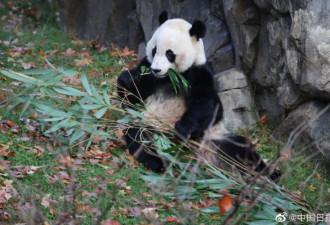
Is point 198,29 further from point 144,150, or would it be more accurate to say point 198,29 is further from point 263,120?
point 263,120

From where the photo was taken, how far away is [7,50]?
761cm

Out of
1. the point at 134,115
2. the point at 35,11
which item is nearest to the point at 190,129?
the point at 134,115

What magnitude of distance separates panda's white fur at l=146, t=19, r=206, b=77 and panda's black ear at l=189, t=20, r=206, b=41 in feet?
0.15

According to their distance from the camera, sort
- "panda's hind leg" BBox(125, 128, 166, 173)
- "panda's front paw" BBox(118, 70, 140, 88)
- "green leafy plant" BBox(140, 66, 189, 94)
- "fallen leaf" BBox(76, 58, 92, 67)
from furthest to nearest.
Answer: "fallen leaf" BBox(76, 58, 92, 67), "panda's front paw" BBox(118, 70, 140, 88), "green leafy plant" BBox(140, 66, 189, 94), "panda's hind leg" BBox(125, 128, 166, 173)

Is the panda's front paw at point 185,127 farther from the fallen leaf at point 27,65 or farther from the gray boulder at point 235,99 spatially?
the fallen leaf at point 27,65

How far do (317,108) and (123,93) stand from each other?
2007mm

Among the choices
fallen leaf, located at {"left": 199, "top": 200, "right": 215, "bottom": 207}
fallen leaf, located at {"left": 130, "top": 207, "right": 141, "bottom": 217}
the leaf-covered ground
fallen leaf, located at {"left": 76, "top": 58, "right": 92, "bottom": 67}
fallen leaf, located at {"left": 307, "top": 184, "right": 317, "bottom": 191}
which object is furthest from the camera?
fallen leaf, located at {"left": 76, "top": 58, "right": 92, "bottom": 67}

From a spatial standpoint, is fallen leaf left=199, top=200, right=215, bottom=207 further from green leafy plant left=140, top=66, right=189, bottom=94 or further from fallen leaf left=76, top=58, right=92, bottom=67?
fallen leaf left=76, top=58, right=92, bottom=67

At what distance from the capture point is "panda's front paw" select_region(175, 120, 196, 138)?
190 inches

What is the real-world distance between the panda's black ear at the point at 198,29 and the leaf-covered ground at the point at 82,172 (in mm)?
793

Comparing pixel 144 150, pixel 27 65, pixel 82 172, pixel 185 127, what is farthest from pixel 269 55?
pixel 27 65

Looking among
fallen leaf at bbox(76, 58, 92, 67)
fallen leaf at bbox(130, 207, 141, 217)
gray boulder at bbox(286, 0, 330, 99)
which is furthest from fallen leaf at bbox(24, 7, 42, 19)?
fallen leaf at bbox(130, 207, 141, 217)

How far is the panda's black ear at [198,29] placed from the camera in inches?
199

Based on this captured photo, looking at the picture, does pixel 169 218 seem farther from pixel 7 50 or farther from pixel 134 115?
pixel 7 50
